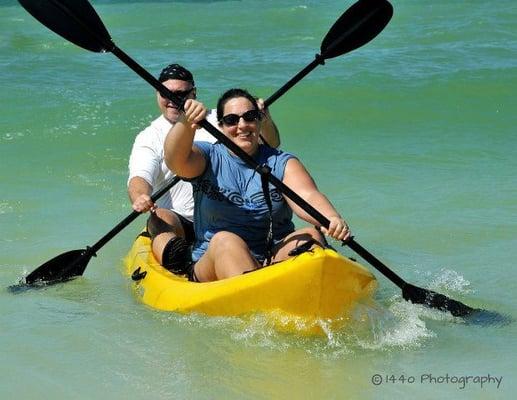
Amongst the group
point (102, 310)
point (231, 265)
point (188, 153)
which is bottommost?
point (102, 310)

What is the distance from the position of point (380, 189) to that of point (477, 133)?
2943mm

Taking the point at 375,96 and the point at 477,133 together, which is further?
the point at 375,96

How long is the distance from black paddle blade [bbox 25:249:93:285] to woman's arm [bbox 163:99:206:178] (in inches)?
59.8

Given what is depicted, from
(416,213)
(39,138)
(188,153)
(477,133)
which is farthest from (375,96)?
(188,153)

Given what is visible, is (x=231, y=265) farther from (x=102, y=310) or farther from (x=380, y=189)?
(x=380, y=189)

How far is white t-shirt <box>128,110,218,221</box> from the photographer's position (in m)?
5.73

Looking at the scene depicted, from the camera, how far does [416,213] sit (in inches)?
291

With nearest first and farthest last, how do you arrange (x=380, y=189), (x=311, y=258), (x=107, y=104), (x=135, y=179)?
(x=311, y=258), (x=135, y=179), (x=380, y=189), (x=107, y=104)

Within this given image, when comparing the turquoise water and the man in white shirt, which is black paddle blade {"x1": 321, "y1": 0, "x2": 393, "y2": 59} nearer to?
the man in white shirt

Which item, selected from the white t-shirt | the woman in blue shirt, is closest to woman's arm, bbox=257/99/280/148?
the white t-shirt

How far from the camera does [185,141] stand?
446 centimetres

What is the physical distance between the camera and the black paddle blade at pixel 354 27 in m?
5.75

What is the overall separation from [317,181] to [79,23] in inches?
147

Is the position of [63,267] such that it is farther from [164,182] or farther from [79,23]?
[79,23]
